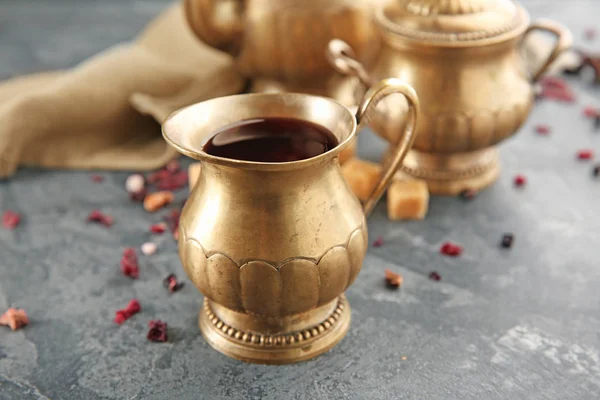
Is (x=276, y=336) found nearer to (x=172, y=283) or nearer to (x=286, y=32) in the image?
(x=172, y=283)

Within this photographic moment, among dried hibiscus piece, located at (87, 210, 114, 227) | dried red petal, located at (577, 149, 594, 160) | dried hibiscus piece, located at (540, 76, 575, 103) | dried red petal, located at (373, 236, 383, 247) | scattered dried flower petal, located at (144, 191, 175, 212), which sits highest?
dried red petal, located at (577, 149, 594, 160)

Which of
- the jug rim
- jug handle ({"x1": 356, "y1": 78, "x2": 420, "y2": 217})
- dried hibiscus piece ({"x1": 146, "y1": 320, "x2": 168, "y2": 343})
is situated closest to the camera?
the jug rim

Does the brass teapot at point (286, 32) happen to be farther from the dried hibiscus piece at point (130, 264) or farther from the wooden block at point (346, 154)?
the dried hibiscus piece at point (130, 264)

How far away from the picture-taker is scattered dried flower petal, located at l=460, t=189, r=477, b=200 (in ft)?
5.07

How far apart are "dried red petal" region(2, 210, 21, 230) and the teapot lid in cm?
79

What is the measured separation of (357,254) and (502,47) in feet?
1.85

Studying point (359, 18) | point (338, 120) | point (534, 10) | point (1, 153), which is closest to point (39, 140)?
point (1, 153)

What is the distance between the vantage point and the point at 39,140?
1679 mm

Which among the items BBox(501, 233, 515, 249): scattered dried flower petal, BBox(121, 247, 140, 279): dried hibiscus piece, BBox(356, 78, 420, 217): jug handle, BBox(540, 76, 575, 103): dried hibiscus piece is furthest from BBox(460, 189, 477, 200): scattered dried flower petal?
BBox(121, 247, 140, 279): dried hibiscus piece

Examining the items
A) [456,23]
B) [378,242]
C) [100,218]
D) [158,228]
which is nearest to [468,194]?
[378,242]

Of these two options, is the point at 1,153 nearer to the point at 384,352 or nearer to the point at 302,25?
the point at 302,25

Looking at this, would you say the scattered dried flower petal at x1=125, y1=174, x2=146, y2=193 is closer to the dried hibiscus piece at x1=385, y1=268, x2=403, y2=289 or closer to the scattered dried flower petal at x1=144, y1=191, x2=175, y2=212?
the scattered dried flower petal at x1=144, y1=191, x2=175, y2=212

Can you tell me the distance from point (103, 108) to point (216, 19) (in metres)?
0.32

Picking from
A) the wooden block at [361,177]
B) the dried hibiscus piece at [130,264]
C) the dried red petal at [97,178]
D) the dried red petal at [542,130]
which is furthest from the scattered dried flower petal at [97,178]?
the dried red petal at [542,130]
